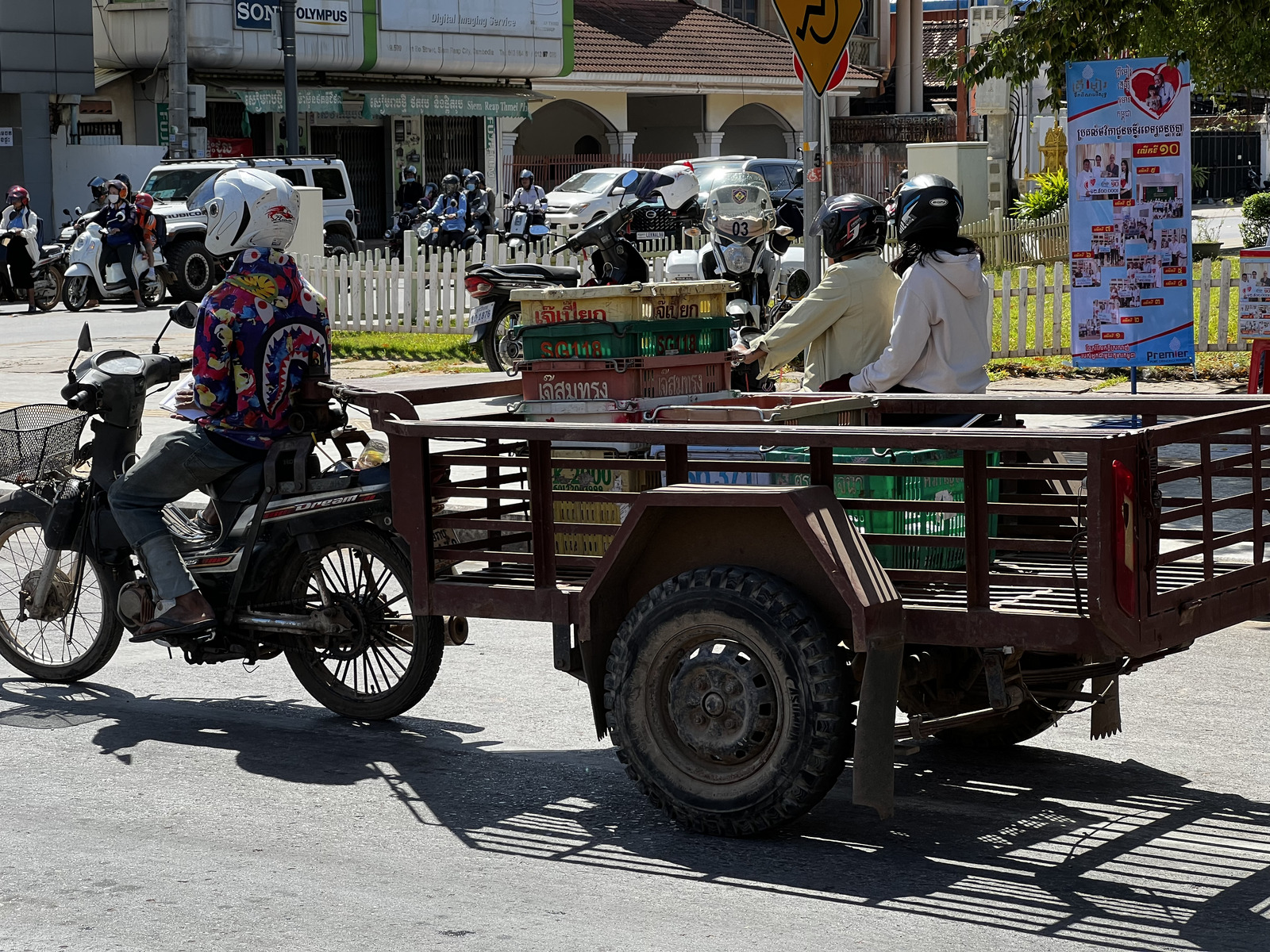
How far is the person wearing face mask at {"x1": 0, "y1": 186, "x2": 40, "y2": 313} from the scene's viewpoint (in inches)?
1021

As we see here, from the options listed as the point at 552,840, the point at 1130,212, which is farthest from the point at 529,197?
the point at 552,840

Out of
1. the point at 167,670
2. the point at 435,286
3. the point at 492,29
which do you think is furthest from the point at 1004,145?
the point at 167,670

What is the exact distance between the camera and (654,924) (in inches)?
177

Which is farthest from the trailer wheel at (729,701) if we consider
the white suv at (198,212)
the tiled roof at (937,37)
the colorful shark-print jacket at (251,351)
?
the tiled roof at (937,37)

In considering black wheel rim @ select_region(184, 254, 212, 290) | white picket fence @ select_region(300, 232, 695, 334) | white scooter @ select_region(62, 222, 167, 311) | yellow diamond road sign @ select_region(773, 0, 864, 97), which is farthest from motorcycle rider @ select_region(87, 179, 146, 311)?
yellow diamond road sign @ select_region(773, 0, 864, 97)

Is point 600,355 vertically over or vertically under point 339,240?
under

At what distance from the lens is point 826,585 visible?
4969 mm

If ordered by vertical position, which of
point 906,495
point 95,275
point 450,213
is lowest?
point 906,495

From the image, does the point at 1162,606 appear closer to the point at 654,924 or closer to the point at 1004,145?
the point at 654,924

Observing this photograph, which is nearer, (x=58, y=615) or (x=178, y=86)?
(x=58, y=615)

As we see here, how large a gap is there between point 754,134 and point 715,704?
49.0 m

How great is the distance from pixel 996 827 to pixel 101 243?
21.4 m

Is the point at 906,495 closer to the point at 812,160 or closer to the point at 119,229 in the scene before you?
the point at 812,160

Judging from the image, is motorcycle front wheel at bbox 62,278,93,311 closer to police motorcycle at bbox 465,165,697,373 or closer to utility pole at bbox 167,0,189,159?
utility pole at bbox 167,0,189,159
